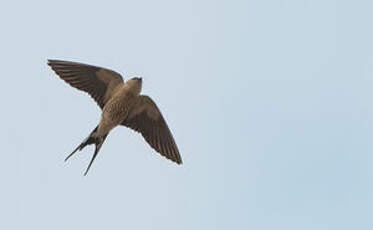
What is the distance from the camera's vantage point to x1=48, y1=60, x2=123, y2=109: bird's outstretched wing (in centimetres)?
1199

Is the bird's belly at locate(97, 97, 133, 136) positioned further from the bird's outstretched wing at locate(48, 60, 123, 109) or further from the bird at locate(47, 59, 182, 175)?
the bird's outstretched wing at locate(48, 60, 123, 109)

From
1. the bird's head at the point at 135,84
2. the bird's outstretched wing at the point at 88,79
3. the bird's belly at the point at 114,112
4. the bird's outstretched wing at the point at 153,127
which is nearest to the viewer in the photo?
the bird's head at the point at 135,84

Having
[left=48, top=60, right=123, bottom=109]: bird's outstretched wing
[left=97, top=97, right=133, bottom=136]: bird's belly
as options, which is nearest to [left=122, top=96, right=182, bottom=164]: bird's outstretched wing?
[left=97, top=97, right=133, bottom=136]: bird's belly

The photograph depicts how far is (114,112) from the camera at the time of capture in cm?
1183

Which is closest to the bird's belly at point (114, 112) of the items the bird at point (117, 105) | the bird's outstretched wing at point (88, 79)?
the bird at point (117, 105)

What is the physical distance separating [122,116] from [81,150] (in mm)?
769

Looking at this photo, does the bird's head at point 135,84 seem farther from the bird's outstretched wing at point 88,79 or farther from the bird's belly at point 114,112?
the bird's outstretched wing at point 88,79

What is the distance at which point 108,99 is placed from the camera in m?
12.1

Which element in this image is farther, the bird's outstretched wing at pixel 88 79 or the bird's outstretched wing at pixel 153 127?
the bird's outstretched wing at pixel 153 127

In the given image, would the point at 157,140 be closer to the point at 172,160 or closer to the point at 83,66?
the point at 172,160

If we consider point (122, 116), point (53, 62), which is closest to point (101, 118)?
point (122, 116)

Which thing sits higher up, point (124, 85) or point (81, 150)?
point (124, 85)

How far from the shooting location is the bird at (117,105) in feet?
38.8

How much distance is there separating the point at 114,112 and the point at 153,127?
79cm
